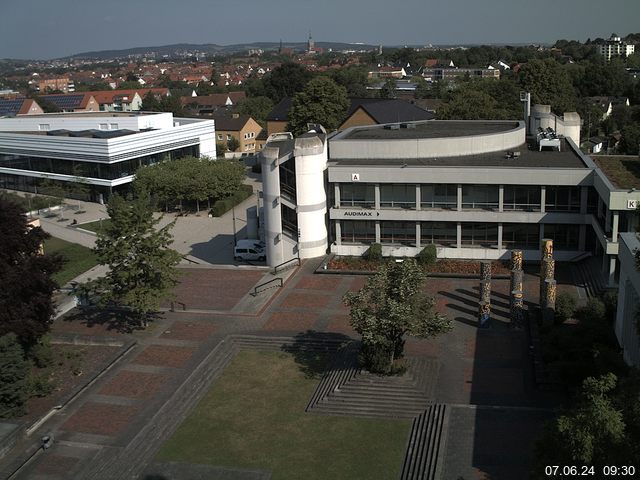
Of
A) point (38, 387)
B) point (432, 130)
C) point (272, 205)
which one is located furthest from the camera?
point (432, 130)

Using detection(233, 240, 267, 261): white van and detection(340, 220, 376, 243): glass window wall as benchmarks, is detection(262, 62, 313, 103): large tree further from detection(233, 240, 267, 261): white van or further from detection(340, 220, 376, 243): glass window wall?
detection(340, 220, 376, 243): glass window wall

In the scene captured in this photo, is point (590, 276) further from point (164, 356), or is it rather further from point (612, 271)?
point (164, 356)

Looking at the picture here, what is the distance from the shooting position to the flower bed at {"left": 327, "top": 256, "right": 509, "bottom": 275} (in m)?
39.3

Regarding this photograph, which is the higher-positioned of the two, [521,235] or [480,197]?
[480,197]

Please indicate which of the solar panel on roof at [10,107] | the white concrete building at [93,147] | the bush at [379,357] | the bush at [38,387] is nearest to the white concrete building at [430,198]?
the bush at [379,357]

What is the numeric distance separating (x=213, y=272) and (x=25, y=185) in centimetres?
4262

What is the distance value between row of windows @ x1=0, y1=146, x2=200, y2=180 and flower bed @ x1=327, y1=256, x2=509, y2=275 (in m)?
33.4

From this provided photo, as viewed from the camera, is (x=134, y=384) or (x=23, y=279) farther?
(x=23, y=279)

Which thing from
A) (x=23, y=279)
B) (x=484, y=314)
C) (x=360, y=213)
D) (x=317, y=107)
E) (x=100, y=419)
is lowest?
(x=100, y=419)

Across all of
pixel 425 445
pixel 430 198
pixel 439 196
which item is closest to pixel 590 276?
pixel 439 196

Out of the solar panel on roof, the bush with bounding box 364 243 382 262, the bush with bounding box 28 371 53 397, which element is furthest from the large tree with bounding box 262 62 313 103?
the bush with bounding box 28 371 53 397

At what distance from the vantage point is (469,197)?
41.0m

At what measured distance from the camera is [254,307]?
35438mm

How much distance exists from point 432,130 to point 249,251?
16.6 meters
